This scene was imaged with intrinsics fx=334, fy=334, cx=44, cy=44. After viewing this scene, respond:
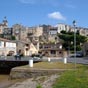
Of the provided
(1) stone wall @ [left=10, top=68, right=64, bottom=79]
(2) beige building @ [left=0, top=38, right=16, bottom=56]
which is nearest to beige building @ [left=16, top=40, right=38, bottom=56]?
(2) beige building @ [left=0, top=38, right=16, bottom=56]

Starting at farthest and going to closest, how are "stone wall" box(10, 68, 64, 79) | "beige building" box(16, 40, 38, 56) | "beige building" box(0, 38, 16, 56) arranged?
"beige building" box(16, 40, 38, 56), "beige building" box(0, 38, 16, 56), "stone wall" box(10, 68, 64, 79)

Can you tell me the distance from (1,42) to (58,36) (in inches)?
3253

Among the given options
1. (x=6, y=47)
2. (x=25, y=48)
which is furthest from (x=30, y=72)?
(x=25, y=48)

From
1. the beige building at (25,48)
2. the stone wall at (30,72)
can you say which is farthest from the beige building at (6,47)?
the stone wall at (30,72)

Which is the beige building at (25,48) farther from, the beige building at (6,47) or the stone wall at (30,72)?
the stone wall at (30,72)

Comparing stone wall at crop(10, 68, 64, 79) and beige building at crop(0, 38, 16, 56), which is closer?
stone wall at crop(10, 68, 64, 79)

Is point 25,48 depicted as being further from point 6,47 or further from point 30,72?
point 30,72

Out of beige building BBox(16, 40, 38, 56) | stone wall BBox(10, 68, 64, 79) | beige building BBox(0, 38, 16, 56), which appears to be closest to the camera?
stone wall BBox(10, 68, 64, 79)

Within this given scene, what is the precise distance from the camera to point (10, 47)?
389 ft

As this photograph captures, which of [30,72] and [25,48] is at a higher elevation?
[25,48]

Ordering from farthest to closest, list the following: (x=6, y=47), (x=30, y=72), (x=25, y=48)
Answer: (x=25, y=48) < (x=6, y=47) < (x=30, y=72)

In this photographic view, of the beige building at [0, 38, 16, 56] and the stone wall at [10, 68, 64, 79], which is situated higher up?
the beige building at [0, 38, 16, 56]

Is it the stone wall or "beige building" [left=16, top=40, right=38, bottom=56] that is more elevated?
"beige building" [left=16, top=40, right=38, bottom=56]

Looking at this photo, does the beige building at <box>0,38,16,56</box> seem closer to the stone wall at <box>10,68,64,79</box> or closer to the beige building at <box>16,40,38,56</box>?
the beige building at <box>16,40,38,56</box>
